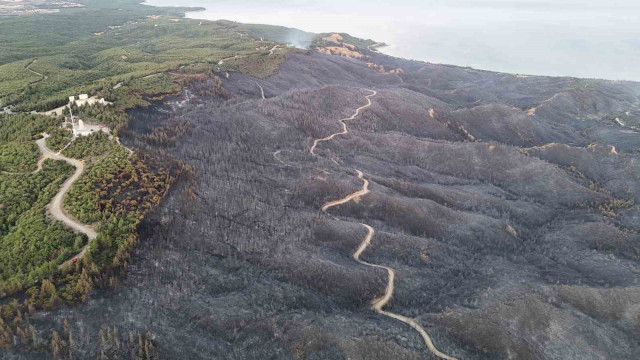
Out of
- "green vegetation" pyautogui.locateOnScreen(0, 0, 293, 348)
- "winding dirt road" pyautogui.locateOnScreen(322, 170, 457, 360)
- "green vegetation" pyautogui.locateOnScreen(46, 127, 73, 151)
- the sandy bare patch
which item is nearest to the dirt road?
"green vegetation" pyautogui.locateOnScreen(0, 0, 293, 348)

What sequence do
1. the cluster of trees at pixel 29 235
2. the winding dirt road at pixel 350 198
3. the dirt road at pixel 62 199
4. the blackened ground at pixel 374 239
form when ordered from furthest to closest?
the winding dirt road at pixel 350 198
the dirt road at pixel 62 199
the blackened ground at pixel 374 239
the cluster of trees at pixel 29 235

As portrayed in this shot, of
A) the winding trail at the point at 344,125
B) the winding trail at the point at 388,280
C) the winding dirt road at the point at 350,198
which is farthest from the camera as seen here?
the winding trail at the point at 344,125

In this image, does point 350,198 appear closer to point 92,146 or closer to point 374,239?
point 374,239

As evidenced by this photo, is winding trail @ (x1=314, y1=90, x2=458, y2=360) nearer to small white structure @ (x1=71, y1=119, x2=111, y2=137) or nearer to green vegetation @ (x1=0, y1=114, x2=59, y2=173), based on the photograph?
small white structure @ (x1=71, y1=119, x2=111, y2=137)

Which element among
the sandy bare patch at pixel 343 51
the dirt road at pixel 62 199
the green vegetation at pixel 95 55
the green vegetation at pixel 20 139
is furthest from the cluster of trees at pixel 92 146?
the sandy bare patch at pixel 343 51

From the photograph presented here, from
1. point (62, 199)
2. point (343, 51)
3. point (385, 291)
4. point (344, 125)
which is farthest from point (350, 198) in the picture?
point (343, 51)

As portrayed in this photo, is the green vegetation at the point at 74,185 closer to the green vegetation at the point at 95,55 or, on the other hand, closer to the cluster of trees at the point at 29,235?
the cluster of trees at the point at 29,235

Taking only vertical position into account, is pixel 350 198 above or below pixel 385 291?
above

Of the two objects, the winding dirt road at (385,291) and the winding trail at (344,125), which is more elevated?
the winding trail at (344,125)

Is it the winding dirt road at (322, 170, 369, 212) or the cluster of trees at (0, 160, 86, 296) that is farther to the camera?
the winding dirt road at (322, 170, 369, 212)
